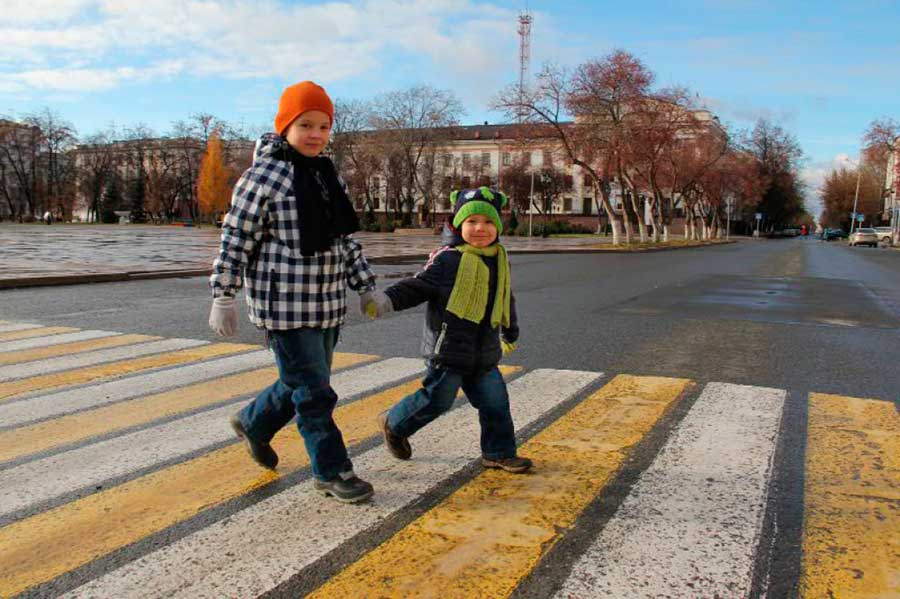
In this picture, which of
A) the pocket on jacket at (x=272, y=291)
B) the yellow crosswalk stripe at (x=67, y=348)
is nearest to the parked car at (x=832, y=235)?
the yellow crosswalk stripe at (x=67, y=348)

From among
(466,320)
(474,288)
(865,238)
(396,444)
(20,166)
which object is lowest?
(865,238)

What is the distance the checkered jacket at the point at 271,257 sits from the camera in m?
3.08

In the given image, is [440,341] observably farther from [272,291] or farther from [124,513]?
[124,513]

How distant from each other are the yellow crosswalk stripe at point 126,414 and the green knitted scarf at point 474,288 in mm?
2369

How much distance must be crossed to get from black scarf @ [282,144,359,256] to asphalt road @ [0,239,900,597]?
1224 millimetres

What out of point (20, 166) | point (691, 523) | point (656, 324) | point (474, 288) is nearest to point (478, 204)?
point (474, 288)

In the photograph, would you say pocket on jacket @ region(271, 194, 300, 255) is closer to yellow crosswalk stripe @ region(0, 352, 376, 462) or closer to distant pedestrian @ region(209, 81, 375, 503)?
distant pedestrian @ region(209, 81, 375, 503)

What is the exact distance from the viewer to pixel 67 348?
7047 millimetres

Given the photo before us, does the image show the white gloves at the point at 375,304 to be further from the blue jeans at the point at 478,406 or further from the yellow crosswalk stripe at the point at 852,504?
the yellow crosswalk stripe at the point at 852,504

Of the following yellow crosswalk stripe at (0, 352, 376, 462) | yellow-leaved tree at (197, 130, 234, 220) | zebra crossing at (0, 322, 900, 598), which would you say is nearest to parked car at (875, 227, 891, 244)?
yellow-leaved tree at (197, 130, 234, 220)

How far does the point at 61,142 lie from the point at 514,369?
86.8 metres

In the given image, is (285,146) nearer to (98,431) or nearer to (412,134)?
(98,431)

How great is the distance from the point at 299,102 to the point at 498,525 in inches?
81.1

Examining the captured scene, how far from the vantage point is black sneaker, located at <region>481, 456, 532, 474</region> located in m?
3.60
